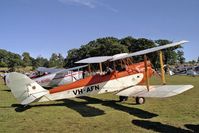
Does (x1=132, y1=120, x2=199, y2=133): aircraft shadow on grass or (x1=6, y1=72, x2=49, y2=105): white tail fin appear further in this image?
(x1=6, y1=72, x2=49, y2=105): white tail fin

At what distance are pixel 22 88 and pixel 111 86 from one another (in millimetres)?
4273

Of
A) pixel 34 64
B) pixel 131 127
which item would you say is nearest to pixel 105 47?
pixel 131 127

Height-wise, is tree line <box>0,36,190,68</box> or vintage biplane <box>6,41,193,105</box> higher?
tree line <box>0,36,190,68</box>

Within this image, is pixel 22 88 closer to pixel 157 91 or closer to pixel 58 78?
pixel 157 91

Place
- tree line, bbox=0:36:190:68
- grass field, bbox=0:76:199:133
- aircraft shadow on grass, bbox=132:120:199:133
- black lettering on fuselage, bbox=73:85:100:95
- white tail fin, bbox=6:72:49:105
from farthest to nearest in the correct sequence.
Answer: tree line, bbox=0:36:190:68 < black lettering on fuselage, bbox=73:85:100:95 < white tail fin, bbox=6:72:49:105 < grass field, bbox=0:76:199:133 < aircraft shadow on grass, bbox=132:120:199:133

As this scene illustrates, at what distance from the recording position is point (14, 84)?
11602 mm

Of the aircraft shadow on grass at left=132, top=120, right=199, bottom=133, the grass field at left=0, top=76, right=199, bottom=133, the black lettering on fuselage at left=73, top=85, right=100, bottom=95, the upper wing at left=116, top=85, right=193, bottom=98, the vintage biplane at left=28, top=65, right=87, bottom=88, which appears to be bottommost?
the aircraft shadow on grass at left=132, top=120, right=199, bottom=133

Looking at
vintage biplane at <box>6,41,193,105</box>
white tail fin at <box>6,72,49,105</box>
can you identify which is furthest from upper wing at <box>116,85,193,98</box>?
white tail fin at <box>6,72,49,105</box>

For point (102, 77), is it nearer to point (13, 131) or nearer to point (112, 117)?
point (112, 117)

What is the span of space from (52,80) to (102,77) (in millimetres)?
9065

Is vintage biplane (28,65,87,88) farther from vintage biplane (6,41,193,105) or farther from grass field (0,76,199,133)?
grass field (0,76,199,133)

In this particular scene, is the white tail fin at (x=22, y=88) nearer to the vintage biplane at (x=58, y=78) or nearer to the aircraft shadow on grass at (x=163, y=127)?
the aircraft shadow on grass at (x=163, y=127)

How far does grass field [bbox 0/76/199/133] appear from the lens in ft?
27.8

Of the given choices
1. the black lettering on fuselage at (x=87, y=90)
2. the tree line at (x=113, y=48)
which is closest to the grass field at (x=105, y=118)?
the black lettering on fuselage at (x=87, y=90)
